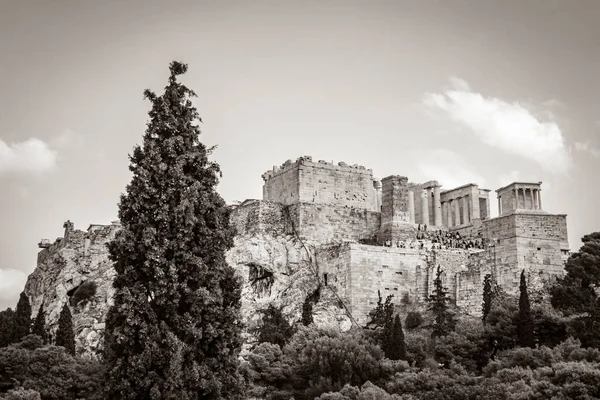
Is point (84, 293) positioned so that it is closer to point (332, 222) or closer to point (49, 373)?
point (332, 222)

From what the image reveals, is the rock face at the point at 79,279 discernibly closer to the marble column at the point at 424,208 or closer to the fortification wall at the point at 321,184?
the fortification wall at the point at 321,184

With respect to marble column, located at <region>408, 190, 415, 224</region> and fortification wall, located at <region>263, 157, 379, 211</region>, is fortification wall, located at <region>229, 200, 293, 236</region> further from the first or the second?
marble column, located at <region>408, 190, 415, 224</region>

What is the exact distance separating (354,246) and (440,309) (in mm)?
8016

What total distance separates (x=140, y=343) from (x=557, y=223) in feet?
125

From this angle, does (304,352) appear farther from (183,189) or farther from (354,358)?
(183,189)

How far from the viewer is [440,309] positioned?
2131 inches

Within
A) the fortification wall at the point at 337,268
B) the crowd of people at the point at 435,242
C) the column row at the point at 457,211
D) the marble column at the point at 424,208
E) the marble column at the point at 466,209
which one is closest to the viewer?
the fortification wall at the point at 337,268

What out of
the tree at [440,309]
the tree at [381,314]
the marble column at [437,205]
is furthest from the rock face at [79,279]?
the marble column at [437,205]

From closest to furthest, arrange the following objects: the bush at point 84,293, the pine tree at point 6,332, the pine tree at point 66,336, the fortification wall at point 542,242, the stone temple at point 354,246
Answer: the pine tree at point 6,332 → the pine tree at point 66,336 → the fortification wall at point 542,242 → the stone temple at point 354,246 → the bush at point 84,293

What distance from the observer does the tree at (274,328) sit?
5328 centimetres

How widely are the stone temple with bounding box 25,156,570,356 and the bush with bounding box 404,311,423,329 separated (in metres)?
2.73

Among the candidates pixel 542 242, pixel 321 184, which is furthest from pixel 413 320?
pixel 321 184

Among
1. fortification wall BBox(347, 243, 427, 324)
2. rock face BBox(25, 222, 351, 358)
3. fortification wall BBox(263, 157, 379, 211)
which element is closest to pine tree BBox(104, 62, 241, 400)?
rock face BBox(25, 222, 351, 358)

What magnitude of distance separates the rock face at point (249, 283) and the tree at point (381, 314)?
6.05ft
